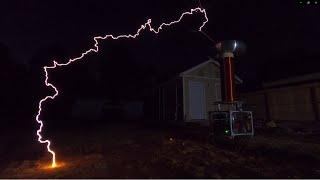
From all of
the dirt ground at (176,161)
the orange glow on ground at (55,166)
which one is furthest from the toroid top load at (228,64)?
the orange glow on ground at (55,166)

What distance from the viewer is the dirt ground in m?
6.38

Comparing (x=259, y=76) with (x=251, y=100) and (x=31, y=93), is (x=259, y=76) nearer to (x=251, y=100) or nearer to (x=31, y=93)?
(x=251, y=100)

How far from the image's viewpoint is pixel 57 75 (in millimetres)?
33969

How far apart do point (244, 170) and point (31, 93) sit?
28.8 metres

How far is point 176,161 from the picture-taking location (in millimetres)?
7777

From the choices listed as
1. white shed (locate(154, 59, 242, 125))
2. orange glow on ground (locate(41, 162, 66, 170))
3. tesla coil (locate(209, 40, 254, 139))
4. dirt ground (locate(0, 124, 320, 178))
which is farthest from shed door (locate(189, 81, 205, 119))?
orange glow on ground (locate(41, 162, 66, 170))

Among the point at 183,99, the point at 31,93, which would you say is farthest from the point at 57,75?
the point at 183,99

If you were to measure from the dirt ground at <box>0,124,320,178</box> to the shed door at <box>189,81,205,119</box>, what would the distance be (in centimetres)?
831

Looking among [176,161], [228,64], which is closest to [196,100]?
[228,64]

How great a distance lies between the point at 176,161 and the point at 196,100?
39.9 ft

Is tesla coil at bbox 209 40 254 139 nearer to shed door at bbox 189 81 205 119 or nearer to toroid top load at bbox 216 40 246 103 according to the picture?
toroid top load at bbox 216 40 246 103

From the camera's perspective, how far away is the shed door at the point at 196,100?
19.5 m

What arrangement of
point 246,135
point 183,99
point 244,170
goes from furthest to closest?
1. point 183,99
2. point 246,135
3. point 244,170

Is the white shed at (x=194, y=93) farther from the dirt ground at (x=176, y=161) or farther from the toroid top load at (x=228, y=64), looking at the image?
the dirt ground at (x=176, y=161)
